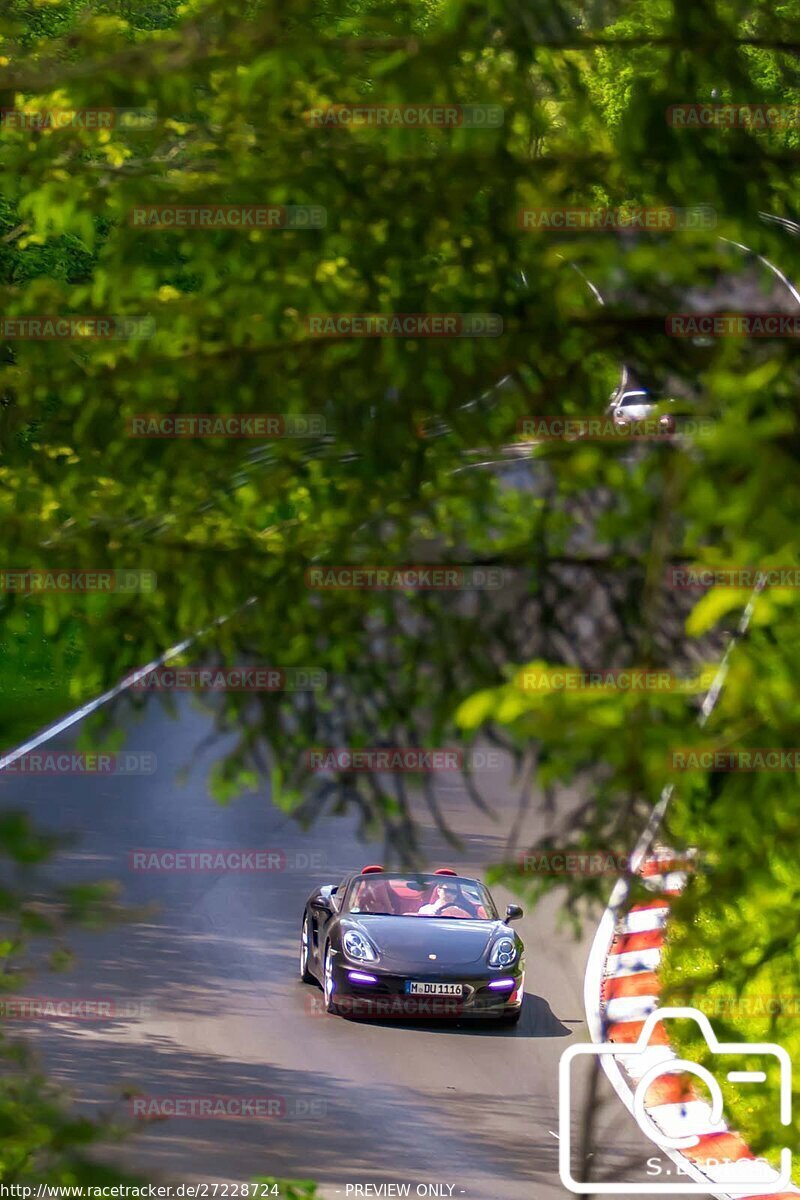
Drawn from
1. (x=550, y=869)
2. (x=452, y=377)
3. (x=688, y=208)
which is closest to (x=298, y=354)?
→ (x=452, y=377)

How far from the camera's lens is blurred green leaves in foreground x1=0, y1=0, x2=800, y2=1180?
13.8ft

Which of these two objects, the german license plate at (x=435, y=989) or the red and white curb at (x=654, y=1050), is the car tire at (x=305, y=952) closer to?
the german license plate at (x=435, y=989)

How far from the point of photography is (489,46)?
14.3 feet

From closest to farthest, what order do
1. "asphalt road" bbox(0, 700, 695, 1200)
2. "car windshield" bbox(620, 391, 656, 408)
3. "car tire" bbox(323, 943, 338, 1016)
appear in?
"car windshield" bbox(620, 391, 656, 408)
"asphalt road" bbox(0, 700, 695, 1200)
"car tire" bbox(323, 943, 338, 1016)

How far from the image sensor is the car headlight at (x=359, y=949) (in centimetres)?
1454

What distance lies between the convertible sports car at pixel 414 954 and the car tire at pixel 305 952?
0.06 feet

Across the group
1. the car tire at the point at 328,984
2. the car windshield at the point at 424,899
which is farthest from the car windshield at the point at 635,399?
the car tire at the point at 328,984

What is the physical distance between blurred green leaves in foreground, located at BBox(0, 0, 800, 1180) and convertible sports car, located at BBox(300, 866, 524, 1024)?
1003 centimetres

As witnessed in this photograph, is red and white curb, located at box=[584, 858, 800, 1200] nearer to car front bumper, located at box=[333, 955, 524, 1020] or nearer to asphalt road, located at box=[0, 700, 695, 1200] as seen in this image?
asphalt road, located at box=[0, 700, 695, 1200]

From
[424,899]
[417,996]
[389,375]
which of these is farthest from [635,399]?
[424,899]

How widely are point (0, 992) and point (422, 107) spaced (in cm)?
252

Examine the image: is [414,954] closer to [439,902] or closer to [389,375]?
[439,902]

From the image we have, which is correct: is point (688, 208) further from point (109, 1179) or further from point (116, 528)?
point (109, 1179)

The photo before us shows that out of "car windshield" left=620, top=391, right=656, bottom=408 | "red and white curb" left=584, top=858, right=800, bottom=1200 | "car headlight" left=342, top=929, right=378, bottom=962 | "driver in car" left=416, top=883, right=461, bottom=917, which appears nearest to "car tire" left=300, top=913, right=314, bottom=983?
"car headlight" left=342, top=929, right=378, bottom=962
